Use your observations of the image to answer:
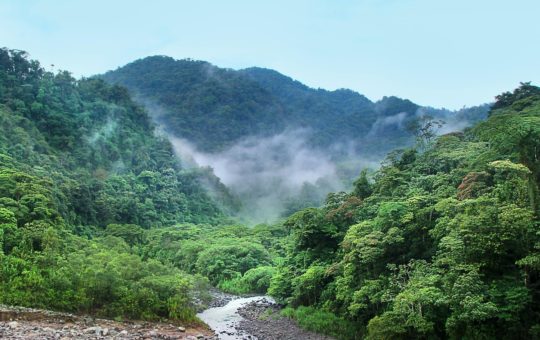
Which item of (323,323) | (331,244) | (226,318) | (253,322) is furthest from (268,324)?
(331,244)

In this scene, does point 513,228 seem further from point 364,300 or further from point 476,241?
point 364,300

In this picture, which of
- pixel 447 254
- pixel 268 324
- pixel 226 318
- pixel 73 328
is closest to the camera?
pixel 447 254

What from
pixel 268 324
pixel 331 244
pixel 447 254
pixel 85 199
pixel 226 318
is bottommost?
pixel 268 324

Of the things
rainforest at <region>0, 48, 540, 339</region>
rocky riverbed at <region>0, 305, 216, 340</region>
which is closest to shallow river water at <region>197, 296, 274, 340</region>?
rainforest at <region>0, 48, 540, 339</region>

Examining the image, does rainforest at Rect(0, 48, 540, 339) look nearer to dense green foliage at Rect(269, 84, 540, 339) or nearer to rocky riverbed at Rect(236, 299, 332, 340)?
dense green foliage at Rect(269, 84, 540, 339)

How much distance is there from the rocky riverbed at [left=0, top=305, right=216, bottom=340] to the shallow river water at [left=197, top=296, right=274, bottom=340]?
8.95 ft

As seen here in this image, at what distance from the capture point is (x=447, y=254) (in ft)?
89.9

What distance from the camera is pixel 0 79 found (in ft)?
326

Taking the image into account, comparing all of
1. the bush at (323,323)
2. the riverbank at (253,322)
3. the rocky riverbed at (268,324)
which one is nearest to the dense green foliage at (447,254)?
the bush at (323,323)

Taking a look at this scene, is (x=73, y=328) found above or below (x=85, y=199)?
below

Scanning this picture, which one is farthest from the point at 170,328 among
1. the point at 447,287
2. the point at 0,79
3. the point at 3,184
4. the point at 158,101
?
the point at 158,101

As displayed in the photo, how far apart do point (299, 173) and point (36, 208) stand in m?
147

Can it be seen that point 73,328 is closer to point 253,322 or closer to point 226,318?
point 253,322

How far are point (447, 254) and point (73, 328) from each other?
69.6 feet
